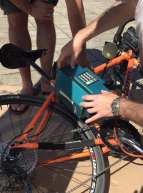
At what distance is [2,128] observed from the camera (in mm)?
2248

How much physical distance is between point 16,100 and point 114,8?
1.02m

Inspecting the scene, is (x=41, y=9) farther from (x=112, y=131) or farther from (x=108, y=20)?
(x=112, y=131)

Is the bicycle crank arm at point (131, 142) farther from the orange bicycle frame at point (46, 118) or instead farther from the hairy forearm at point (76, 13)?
the hairy forearm at point (76, 13)

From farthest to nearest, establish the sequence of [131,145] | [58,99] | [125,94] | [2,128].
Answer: [2,128]
[125,94]
[58,99]
[131,145]

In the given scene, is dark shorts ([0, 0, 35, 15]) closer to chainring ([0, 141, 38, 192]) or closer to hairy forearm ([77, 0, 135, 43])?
hairy forearm ([77, 0, 135, 43])

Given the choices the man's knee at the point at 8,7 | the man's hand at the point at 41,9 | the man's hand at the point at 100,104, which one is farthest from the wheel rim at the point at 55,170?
the man's knee at the point at 8,7

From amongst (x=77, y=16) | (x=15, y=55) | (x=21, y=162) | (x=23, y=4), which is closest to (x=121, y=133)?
(x=21, y=162)

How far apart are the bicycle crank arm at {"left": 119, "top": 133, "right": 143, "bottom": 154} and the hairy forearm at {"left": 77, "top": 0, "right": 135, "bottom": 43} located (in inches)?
29.9

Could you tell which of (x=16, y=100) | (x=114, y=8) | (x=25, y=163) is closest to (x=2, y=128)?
(x=16, y=100)

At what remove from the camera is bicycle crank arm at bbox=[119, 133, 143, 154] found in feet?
5.32

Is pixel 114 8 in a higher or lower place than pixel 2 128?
higher

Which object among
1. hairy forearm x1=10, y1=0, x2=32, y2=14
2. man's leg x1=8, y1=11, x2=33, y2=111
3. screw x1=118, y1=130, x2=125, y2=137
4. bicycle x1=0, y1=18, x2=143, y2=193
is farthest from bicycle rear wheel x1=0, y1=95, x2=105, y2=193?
hairy forearm x1=10, y1=0, x2=32, y2=14

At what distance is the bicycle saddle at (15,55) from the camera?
1.72 metres

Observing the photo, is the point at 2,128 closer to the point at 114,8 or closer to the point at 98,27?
the point at 98,27
